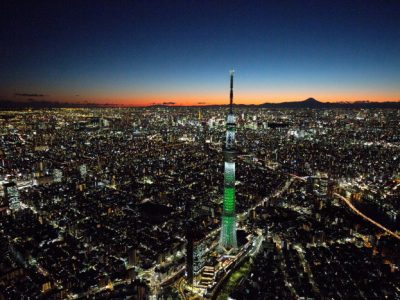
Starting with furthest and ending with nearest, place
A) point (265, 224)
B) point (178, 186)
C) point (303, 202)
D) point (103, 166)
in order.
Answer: point (103, 166) → point (178, 186) → point (303, 202) → point (265, 224)

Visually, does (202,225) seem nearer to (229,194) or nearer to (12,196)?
(229,194)

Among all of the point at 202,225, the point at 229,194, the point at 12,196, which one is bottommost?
the point at 202,225

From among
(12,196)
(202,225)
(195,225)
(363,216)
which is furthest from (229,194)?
(12,196)

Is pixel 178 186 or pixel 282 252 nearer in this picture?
pixel 282 252

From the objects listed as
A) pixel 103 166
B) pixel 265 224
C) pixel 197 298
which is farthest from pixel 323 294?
pixel 103 166

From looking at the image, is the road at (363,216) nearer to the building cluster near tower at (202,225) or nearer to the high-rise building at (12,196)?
the building cluster near tower at (202,225)

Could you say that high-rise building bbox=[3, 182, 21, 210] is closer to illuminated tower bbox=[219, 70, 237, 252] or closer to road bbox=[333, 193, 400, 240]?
illuminated tower bbox=[219, 70, 237, 252]

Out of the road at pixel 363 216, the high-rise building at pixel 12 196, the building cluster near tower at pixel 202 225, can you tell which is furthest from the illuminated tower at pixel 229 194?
the high-rise building at pixel 12 196

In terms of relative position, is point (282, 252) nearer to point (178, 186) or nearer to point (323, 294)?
point (323, 294)
